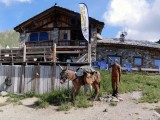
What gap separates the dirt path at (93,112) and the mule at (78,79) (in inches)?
40.5

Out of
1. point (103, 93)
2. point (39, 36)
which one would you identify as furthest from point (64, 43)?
point (103, 93)

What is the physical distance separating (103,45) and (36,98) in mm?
14644

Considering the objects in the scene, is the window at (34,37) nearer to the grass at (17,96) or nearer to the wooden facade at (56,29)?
the wooden facade at (56,29)

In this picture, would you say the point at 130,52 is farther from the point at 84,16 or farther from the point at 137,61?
the point at 84,16

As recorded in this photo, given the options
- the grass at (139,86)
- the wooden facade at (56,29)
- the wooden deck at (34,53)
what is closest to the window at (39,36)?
the wooden facade at (56,29)

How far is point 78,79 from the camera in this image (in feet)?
64.7

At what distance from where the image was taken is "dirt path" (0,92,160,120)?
1700 cm

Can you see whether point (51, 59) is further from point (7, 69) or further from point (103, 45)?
point (103, 45)

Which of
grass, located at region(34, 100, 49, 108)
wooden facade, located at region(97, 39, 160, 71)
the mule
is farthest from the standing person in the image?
wooden facade, located at region(97, 39, 160, 71)

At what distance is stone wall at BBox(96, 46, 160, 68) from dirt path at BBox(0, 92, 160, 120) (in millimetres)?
15370

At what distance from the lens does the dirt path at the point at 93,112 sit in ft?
55.8

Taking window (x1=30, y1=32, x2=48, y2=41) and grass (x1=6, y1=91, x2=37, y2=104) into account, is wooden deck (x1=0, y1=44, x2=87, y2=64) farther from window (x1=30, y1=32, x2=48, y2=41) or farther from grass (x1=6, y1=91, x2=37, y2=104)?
window (x1=30, y1=32, x2=48, y2=41)

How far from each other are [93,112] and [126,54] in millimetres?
18525

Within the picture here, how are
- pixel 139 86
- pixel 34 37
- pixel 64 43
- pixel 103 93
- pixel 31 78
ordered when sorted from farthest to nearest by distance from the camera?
pixel 34 37 → pixel 64 43 → pixel 31 78 → pixel 139 86 → pixel 103 93
